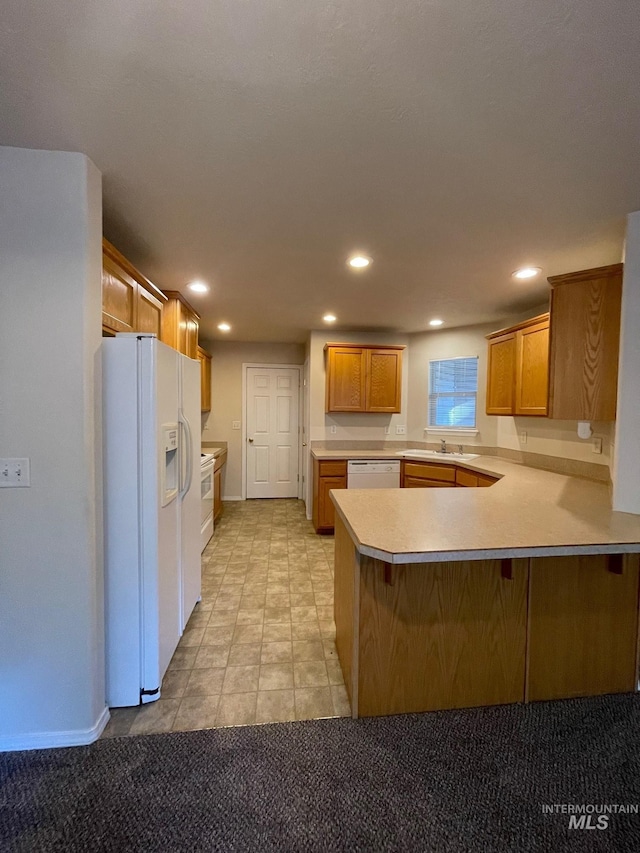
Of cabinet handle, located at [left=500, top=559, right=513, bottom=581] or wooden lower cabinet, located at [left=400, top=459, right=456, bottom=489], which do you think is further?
wooden lower cabinet, located at [left=400, top=459, right=456, bottom=489]

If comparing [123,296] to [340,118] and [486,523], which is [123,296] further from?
[486,523]

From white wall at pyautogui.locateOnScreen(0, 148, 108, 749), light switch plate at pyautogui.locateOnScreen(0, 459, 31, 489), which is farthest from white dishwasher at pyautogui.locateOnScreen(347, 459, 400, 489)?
light switch plate at pyautogui.locateOnScreen(0, 459, 31, 489)

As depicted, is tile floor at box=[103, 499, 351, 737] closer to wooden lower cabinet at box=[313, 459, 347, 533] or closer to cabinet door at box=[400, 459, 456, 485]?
wooden lower cabinet at box=[313, 459, 347, 533]

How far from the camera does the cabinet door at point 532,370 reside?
275 cm

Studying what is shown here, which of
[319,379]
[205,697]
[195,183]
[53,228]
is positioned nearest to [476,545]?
[205,697]

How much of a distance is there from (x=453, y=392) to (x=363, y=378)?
44.6 inches

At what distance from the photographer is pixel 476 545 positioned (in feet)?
4.45

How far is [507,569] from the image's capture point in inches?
64.8

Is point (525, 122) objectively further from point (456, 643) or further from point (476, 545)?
point (456, 643)

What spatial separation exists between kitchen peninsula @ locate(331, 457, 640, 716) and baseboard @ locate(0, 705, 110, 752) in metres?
1.16

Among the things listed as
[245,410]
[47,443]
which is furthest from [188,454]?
[245,410]

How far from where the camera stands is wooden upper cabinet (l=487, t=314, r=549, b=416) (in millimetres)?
2773

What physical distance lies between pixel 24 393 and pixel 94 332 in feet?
1.20

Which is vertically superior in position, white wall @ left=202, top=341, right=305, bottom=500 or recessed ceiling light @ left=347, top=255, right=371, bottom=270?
recessed ceiling light @ left=347, top=255, right=371, bottom=270
